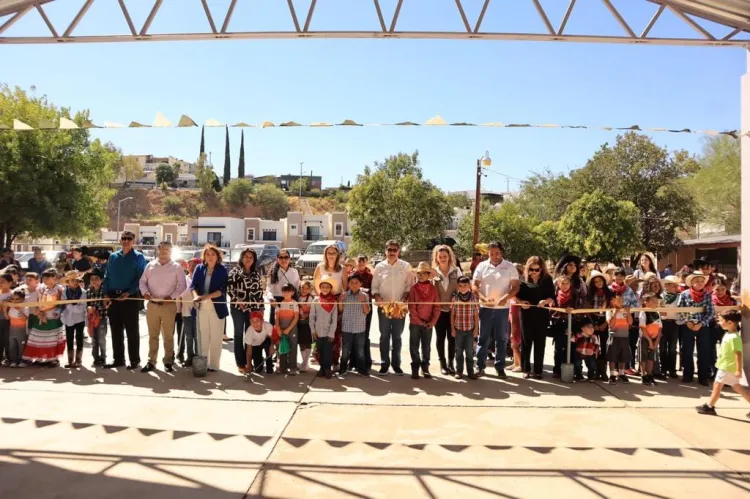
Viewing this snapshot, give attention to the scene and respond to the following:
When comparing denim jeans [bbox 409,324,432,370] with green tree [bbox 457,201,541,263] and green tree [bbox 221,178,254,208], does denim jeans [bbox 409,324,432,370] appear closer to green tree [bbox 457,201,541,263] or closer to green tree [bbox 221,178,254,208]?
green tree [bbox 457,201,541,263]

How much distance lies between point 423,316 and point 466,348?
70cm

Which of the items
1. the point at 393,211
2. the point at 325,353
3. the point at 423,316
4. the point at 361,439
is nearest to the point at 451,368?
the point at 423,316

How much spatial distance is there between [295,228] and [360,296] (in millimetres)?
61512

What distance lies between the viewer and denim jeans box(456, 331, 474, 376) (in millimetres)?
7160

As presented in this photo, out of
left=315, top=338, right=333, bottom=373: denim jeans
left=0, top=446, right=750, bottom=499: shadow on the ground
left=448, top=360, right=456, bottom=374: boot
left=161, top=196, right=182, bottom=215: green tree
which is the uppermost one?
left=161, top=196, right=182, bottom=215: green tree

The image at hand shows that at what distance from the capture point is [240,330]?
7.46m

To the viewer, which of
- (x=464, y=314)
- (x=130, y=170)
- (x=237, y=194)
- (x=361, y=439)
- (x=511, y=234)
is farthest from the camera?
(x=130, y=170)

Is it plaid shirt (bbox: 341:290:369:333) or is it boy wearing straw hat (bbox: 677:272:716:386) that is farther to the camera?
plaid shirt (bbox: 341:290:369:333)

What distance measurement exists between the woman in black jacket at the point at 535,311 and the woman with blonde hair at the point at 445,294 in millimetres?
927

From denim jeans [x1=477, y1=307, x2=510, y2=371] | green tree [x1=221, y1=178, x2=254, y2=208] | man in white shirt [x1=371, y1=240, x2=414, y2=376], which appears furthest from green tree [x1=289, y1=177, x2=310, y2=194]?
denim jeans [x1=477, y1=307, x2=510, y2=371]

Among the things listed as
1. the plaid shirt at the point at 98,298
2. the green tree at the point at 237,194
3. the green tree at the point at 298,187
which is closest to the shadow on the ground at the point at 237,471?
the plaid shirt at the point at 98,298

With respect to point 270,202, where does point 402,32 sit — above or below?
below

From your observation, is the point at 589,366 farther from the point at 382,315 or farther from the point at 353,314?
the point at 353,314

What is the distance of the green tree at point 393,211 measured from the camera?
118 ft
